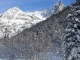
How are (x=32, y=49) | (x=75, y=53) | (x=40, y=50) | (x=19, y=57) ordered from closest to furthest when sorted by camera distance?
(x=75, y=53), (x=40, y=50), (x=32, y=49), (x=19, y=57)

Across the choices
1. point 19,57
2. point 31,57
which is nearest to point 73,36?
point 31,57

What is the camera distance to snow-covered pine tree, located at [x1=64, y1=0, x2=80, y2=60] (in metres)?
12.4

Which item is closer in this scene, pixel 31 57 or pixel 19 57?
pixel 31 57

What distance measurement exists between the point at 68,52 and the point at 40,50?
1735cm

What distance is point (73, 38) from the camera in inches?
491

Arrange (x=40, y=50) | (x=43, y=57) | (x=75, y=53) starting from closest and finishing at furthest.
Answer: (x=75, y=53)
(x=43, y=57)
(x=40, y=50)

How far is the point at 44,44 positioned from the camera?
31703 mm

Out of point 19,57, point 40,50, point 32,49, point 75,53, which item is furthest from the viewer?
point 19,57

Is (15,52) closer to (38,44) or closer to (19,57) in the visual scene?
(19,57)

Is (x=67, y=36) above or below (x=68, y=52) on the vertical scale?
above

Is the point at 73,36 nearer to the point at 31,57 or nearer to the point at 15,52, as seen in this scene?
the point at 31,57

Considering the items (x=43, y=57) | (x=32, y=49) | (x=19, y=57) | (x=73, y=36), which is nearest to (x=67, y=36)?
(x=73, y=36)

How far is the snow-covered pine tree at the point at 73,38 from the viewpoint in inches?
488

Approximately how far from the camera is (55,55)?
32812mm
